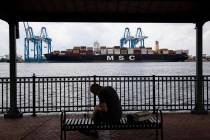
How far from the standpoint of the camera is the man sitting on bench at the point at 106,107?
715 cm

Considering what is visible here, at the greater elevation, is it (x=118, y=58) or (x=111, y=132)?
(x=118, y=58)

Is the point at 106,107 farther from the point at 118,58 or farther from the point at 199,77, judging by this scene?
the point at 118,58

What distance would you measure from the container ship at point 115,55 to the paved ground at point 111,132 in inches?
4502

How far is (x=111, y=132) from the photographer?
9.27 meters

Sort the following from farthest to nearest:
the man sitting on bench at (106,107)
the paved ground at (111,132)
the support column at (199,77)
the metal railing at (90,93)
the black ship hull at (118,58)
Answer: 1. the black ship hull at (118,58)
2. the metal railing at (90,93)
3. the support column at (199,77)
4. the paved ground at (111,132)
5. the man sitting on bench at (106,107)

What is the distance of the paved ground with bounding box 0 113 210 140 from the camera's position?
28.4 ft

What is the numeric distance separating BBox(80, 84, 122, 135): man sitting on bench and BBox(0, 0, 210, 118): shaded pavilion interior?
11.4 ft

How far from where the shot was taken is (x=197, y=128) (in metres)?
9.66

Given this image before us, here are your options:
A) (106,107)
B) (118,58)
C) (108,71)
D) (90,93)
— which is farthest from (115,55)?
(106,107)

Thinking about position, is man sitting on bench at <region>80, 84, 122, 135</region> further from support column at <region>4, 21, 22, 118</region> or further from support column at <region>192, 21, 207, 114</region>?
support column at <region>192, 21, 207, 114</region>
